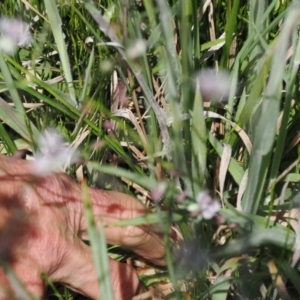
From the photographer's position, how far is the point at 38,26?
4.28 ft

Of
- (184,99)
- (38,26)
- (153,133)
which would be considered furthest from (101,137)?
(38,26)

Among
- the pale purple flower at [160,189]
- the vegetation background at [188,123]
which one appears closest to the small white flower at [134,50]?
the vegetation background at [188,123]

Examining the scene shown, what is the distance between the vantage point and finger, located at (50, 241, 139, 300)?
1.01 meters

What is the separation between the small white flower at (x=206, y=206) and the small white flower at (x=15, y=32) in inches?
19.3

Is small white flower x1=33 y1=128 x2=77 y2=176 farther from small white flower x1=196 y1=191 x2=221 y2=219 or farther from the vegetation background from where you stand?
small white flower x1=196 y1=191 x2=221 y2=219

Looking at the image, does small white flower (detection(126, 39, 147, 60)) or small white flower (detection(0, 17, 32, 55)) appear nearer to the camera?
small white flower (detection(126, 39, 147, 60))

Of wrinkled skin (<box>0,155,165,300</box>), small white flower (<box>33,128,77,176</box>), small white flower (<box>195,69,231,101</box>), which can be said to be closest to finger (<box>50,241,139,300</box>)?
wrinkled skin (<box>0,155,165,300</box>)

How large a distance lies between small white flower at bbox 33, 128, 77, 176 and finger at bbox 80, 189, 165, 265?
81mm

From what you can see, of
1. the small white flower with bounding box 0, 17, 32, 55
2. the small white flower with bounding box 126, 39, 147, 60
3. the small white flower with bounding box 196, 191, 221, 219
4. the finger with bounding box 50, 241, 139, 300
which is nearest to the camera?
the small white flower with bounding box 126, 39, 147, 60

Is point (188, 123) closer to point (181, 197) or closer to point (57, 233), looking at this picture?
point (181, 197)

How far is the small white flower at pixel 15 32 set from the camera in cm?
123

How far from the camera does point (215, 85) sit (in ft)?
3.66

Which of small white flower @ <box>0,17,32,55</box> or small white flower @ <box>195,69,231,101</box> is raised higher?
small white flower @ <box>0,17,32,55</box>

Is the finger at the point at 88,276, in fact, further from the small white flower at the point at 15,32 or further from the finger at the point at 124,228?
the small white flower at the point at 15,32
